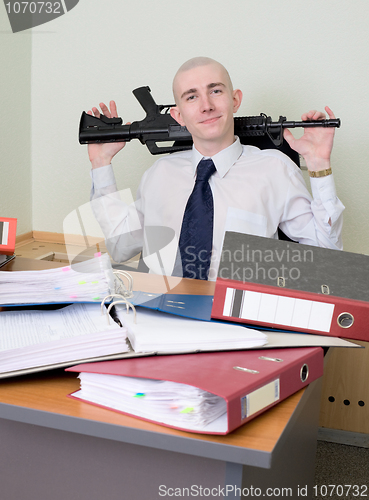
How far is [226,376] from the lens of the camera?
53 centimetres

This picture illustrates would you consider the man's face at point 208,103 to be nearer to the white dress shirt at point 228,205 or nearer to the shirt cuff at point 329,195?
the white dress shirt at point 228,205

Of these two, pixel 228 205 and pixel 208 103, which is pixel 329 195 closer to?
pixel 228 205

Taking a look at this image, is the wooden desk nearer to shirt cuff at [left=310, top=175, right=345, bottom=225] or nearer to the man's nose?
shirt cuff at [left=310, top=175, right=345, bottom=225]

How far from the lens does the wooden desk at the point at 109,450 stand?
1.60ft

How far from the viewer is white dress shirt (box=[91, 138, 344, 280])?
1488 mm

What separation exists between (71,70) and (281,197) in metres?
1.25

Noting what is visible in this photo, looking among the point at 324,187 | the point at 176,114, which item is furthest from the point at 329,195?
the point at 176,114

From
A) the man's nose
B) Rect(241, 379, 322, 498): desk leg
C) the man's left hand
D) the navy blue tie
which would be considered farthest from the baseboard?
the man's nose

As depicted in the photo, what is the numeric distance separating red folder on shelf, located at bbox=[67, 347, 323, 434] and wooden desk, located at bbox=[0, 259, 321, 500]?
13mm

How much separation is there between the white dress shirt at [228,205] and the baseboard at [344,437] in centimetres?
63

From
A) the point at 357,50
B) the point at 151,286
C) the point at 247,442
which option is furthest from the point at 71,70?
the point at 247,442

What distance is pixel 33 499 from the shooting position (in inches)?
24.9

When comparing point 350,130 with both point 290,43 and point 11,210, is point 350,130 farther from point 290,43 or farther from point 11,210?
point 11,210

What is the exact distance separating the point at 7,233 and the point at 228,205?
699 millimetres
